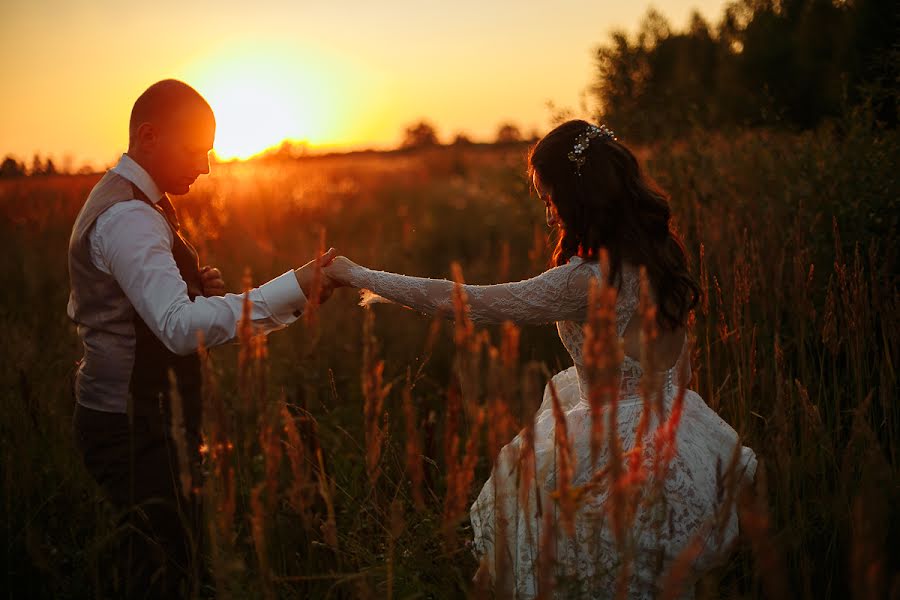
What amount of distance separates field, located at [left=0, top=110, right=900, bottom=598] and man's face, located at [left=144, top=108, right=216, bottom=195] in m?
0.62

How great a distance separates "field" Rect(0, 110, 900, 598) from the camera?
1529 millimetres

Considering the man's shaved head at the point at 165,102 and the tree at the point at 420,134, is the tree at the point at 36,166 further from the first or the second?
the tree at the point at 420,134

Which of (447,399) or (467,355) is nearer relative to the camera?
(467,355)

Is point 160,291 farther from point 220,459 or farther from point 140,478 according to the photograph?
point 220,459

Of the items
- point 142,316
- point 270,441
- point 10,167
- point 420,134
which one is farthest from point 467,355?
point 420,134

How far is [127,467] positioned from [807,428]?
2303mm

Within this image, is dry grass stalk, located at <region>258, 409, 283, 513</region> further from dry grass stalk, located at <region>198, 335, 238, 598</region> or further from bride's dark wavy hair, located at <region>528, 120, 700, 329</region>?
bride's dark wavy hair, located at <region>528, 120, 700, 329</region>

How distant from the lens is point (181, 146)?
2.47 metres

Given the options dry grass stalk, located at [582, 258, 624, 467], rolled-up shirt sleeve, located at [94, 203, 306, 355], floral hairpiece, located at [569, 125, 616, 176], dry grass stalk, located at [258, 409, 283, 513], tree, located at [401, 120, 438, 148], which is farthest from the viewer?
tree, located at [401, 120, 438, 148]

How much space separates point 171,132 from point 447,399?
1.24 m

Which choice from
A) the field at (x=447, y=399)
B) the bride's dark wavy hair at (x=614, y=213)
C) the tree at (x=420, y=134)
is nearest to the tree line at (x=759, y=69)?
the field at (x=447, y=399)

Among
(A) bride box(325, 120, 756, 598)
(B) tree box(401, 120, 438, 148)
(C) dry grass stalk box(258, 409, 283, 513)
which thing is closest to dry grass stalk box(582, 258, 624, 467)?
(C) dry grass stalk box(258, 409, 283, 513)

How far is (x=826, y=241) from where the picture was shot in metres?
4.69

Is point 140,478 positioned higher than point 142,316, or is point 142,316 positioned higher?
point 142,316
